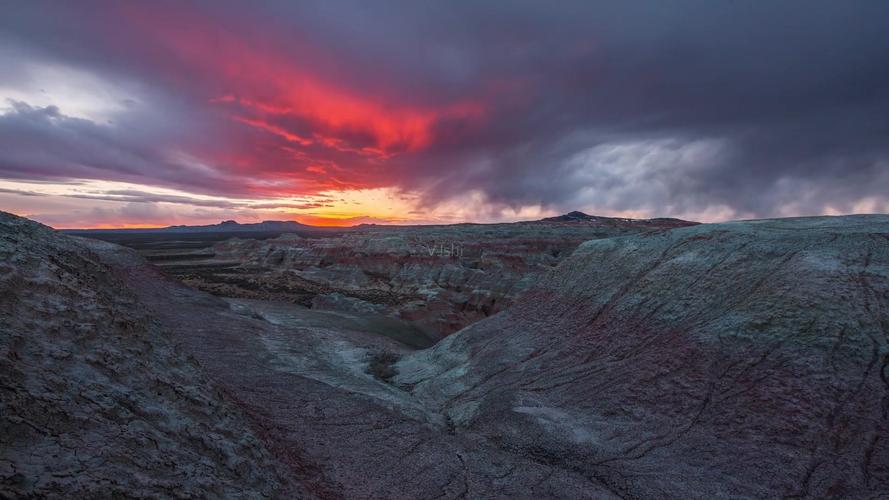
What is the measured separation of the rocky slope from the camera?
1403 inches

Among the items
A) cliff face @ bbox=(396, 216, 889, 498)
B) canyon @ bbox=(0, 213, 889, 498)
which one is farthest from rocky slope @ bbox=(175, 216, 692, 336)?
cliff face @ bbox=(396, 216, 889, 498)

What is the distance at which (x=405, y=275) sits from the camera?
179 ft

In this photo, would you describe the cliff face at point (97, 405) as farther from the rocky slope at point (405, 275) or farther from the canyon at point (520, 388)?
the rocky slope at point (405, 275)

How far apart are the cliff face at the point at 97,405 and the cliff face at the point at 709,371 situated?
6.32 m

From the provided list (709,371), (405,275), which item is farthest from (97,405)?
(405,275)

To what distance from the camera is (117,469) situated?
4742mm

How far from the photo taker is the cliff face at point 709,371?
28.0ft

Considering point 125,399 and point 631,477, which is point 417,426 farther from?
point 125,399

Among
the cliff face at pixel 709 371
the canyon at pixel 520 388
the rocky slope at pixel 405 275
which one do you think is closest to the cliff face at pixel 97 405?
the canyon at pixel 520 388

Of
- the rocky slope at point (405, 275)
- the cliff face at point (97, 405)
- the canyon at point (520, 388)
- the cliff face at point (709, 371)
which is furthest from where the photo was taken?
the rocky slope at point (405, 275)

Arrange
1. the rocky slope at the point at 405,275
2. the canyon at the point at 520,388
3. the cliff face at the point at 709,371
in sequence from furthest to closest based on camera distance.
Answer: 1. the rocky slope at the point at 405,275
2. the cliff face at the point at 709,371
3. the canyon at the point at 520,388

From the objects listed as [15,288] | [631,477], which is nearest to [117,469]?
[15,288]

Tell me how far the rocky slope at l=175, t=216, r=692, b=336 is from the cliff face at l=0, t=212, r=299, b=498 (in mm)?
23333

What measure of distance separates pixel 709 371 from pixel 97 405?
1275 centimetres
